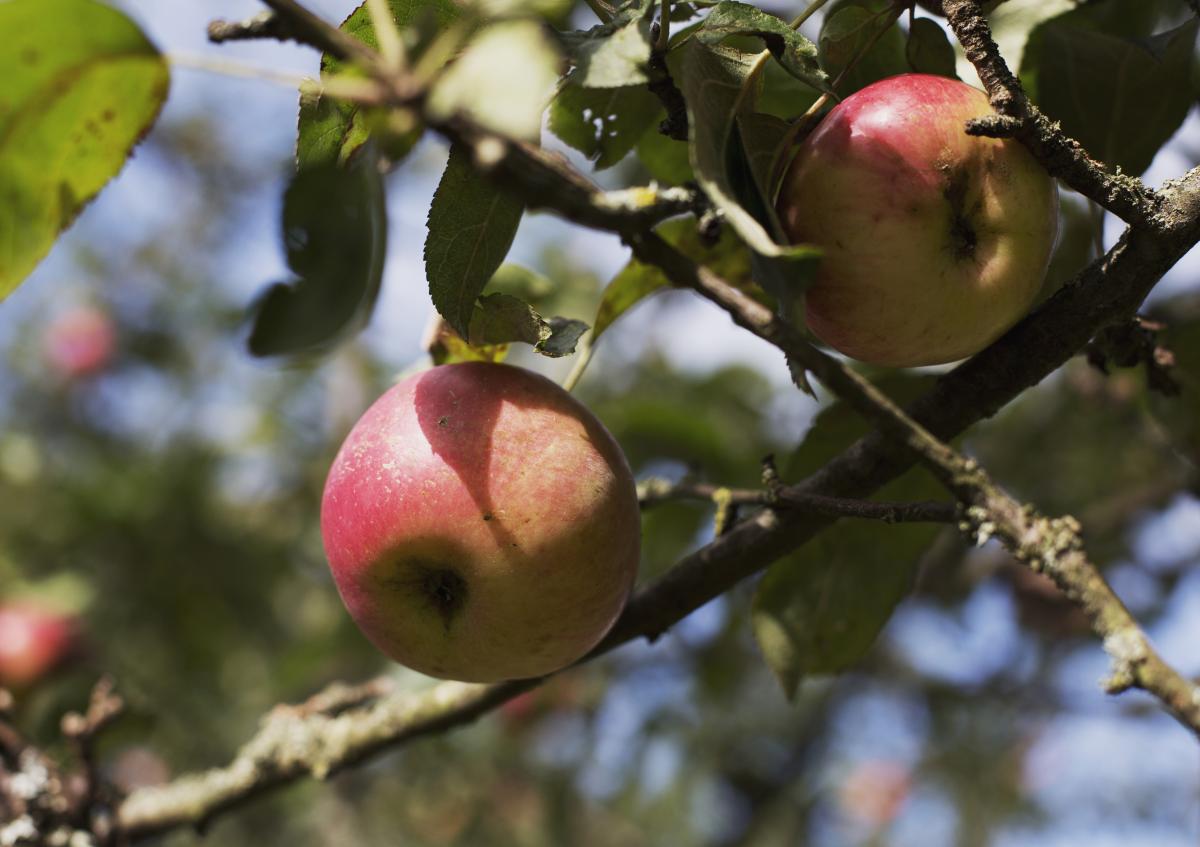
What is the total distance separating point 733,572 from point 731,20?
52cm

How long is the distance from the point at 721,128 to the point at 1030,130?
26 centimetres

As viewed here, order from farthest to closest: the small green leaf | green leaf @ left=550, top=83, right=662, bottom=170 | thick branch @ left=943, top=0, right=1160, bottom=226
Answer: green leaf @ left=550, top=83, right=662, bottom=170 → the small green leaf → thick branch @ left=943, top=0, right=1160, bottom=226

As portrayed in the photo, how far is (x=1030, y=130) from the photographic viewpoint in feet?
3.02

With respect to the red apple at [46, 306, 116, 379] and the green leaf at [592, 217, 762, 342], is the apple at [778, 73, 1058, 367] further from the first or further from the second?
the red apple at [46, 306, 116, 379]

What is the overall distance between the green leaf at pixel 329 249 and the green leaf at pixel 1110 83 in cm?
78

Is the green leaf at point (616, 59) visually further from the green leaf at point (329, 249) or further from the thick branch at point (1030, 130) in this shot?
the thick branch at point (1030, 130)

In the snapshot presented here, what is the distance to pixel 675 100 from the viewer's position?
98 cm

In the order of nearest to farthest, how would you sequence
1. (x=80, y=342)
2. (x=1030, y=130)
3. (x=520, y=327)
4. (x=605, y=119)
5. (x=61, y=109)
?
1. (x=61, y=109)
2. (x=1030, y=130)
3. (x=520, y=327)
4. (x=605, y=119)
5. (x=80, y=342)

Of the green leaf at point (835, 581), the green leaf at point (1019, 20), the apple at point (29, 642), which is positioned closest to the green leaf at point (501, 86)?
the green leaf at point (835, 581)

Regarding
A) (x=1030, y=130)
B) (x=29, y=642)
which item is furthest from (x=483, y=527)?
(x=29, y=642)

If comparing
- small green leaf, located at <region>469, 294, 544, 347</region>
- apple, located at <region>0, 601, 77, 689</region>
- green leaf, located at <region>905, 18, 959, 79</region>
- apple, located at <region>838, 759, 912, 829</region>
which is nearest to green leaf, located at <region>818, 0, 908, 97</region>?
green leaf, located at <region>905, 18, 959, 79</region>

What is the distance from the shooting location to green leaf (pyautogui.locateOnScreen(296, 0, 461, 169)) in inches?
39.7

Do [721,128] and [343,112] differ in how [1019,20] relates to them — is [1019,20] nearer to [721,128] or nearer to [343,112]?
[721,128]

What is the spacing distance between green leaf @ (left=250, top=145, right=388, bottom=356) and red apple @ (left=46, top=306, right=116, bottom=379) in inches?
166
